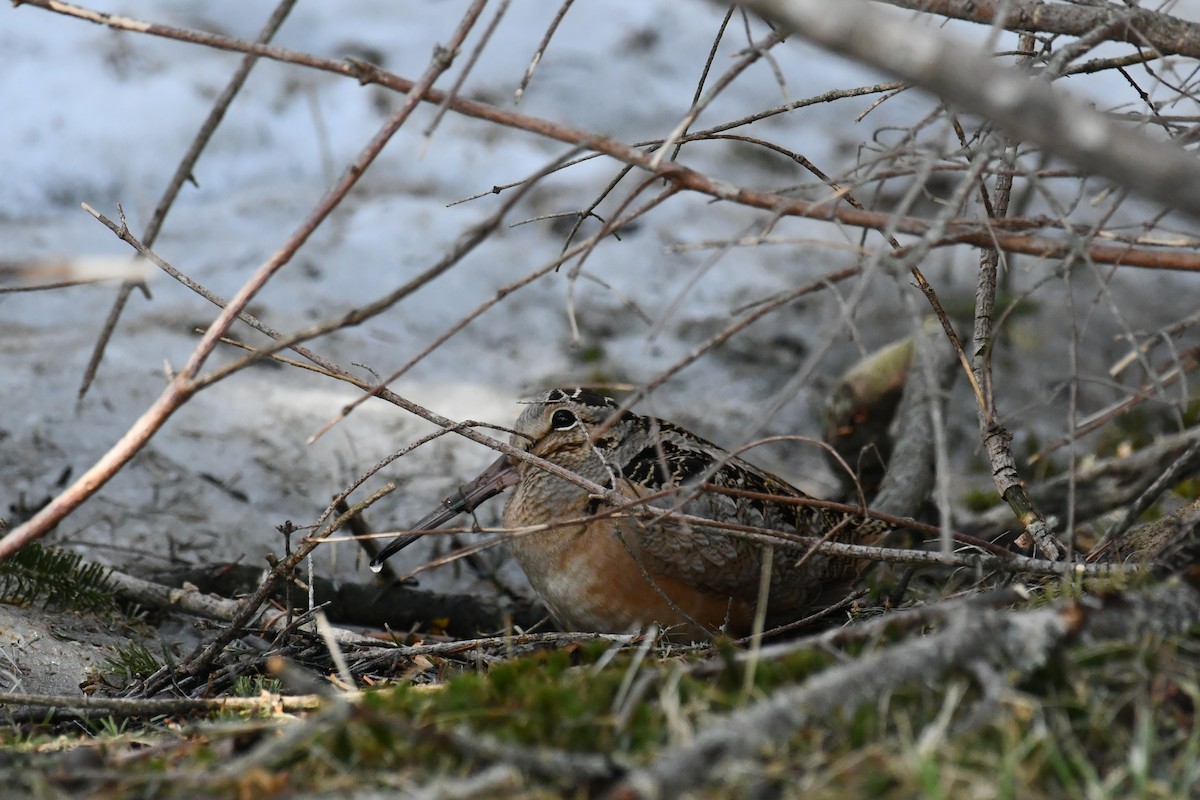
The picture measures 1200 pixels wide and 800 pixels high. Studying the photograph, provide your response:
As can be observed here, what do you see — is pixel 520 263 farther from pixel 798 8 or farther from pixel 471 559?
pixel 798 8

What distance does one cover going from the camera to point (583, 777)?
6.45 ft

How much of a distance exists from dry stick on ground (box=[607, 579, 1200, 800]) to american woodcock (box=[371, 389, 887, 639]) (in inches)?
56.3

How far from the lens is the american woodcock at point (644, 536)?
4.03 meters

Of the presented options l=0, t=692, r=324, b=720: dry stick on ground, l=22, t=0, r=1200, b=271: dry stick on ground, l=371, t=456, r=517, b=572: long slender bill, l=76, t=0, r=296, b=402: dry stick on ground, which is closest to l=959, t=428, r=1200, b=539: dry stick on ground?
l=371, t=456, r=517, b=572: long slender bill

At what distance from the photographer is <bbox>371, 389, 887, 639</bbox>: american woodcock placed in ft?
13.2

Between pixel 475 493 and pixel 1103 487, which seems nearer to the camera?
pixel 475 493

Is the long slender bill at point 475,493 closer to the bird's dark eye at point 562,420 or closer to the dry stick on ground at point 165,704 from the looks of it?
the bird's dark eye at point 562,420

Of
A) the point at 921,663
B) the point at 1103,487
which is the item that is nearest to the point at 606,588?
the point at 921,663

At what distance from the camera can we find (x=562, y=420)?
4.71 meters

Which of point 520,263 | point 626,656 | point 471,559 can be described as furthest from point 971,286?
point 626,656

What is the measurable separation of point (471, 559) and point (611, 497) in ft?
5.40

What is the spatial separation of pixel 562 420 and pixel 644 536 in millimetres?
868

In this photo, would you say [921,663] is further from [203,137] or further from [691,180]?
[203,137]

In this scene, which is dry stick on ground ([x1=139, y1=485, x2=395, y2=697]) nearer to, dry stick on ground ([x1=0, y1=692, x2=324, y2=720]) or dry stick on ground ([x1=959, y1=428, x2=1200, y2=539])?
dry stick on ground ([x1=0, y1=692, x2=324, y2=720])
